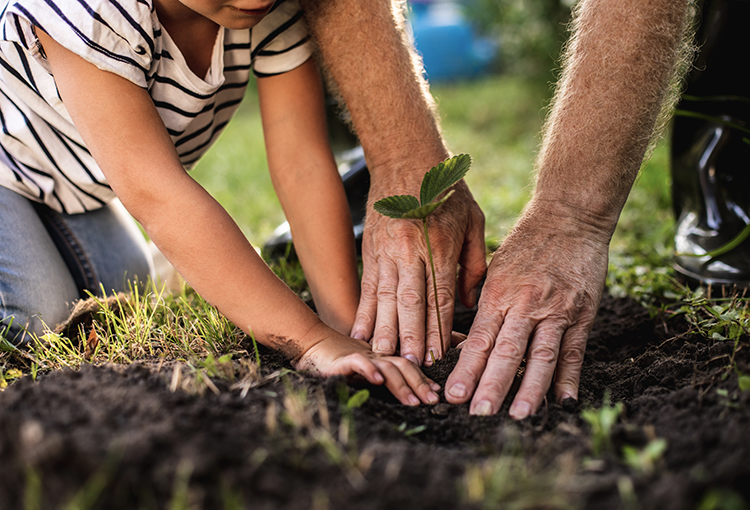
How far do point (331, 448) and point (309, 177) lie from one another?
1045mm

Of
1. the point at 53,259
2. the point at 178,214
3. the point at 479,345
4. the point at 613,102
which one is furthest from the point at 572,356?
the point at 53,259

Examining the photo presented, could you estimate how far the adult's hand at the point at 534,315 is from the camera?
109 centimetres

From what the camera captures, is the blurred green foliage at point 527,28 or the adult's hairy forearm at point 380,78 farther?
the blurred green foliage at point 527,28

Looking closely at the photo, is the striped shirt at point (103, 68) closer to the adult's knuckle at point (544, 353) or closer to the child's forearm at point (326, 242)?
the child's forearm at point (326, 242)

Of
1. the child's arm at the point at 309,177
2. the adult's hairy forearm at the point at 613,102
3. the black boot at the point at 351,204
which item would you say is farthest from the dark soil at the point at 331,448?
the black boot at the point at 351,204

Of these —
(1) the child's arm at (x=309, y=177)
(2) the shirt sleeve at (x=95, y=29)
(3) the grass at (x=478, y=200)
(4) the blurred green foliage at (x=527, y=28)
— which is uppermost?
(4) the blurred green foliage at (x=527, y=28)

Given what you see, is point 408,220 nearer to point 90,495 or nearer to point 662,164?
point 90,495

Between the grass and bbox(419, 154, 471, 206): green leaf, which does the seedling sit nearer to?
bbox(419, 154, 471, 206): green leaf

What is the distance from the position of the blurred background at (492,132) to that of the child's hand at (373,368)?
30.8 inches

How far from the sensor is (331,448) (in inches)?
30.3

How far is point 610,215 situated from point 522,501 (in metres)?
0.85

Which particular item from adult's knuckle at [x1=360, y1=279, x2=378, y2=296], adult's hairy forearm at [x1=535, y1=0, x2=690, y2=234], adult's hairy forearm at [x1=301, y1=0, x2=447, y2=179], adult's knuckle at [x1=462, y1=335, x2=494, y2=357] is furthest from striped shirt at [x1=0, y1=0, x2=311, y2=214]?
adult's knuckle at [x1=462, y1=335, x2=494, y2=357]

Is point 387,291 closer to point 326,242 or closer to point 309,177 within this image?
point 326,242

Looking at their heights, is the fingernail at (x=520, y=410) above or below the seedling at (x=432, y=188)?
below
